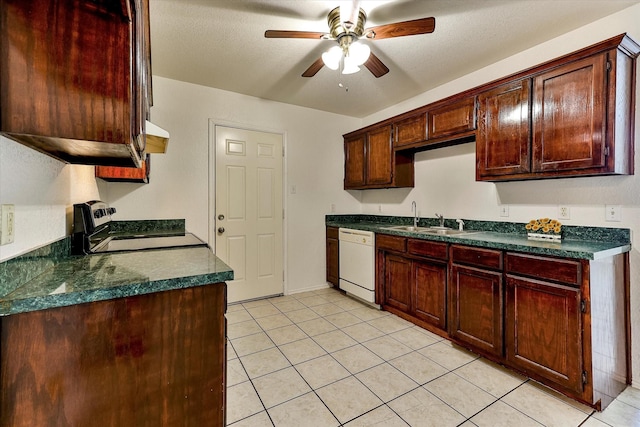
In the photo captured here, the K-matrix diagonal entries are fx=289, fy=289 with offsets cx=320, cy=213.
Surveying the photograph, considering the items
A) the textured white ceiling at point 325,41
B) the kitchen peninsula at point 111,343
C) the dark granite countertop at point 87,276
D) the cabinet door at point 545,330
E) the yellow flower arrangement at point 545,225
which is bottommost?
the cabinet door at point 545,330

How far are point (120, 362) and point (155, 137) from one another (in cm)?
120

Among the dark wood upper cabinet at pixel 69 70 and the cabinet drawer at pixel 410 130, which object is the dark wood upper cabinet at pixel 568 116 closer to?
the cabinet drawer at pixel 410 130

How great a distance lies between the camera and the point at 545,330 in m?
1.82

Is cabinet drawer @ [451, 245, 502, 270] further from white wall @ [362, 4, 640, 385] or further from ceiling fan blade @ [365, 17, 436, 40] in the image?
ceiling fan blade @ [365, 17, 436, 40]

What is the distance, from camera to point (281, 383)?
1.94 m

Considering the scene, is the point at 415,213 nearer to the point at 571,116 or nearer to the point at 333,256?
the point at 333,256

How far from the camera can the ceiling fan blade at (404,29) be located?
5.50ft

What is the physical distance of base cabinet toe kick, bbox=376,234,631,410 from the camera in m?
1.67

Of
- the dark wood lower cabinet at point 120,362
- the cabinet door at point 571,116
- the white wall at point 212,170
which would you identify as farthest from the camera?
the white wall at point 212,170

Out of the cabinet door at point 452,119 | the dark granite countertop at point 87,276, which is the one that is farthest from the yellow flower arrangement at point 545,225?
the dark granite countertop at point 87,276

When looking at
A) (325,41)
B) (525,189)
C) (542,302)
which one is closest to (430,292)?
(542,302)

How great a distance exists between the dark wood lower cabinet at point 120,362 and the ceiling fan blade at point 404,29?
1763mm

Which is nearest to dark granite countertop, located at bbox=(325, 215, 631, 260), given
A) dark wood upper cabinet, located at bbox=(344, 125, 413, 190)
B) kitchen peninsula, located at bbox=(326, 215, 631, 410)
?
kitchen peninsula, located at bbox=(326, 215, 631, 410)

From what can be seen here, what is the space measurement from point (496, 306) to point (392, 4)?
2207mm
